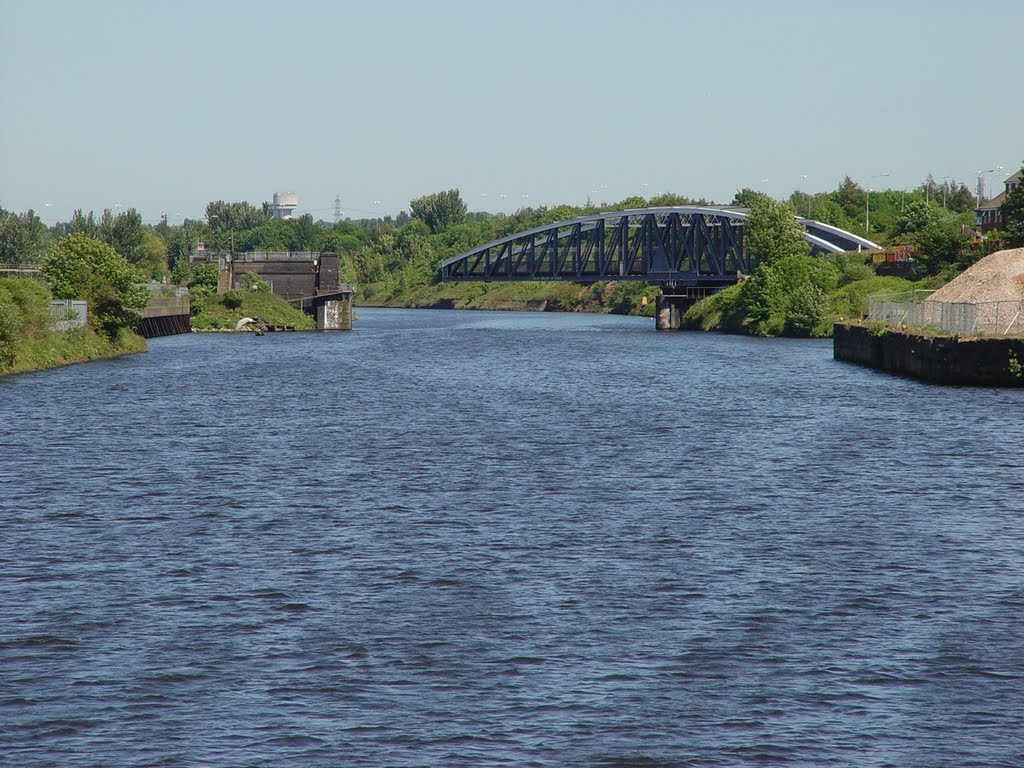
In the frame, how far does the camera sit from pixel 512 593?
26969 millimetres

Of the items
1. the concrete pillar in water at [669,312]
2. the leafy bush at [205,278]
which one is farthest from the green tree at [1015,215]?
the leafy bush at [205,278]

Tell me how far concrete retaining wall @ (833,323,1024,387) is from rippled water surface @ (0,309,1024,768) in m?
17.7

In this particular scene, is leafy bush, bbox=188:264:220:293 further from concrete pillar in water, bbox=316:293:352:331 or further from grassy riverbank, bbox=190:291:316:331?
concrete pillar in water, bbox=316:293:352:331

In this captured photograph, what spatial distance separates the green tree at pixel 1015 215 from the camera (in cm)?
12228

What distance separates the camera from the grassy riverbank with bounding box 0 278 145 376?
85312 mm

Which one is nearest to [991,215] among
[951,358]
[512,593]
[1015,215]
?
Answer: [1015,215]

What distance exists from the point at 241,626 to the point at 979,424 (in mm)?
41404

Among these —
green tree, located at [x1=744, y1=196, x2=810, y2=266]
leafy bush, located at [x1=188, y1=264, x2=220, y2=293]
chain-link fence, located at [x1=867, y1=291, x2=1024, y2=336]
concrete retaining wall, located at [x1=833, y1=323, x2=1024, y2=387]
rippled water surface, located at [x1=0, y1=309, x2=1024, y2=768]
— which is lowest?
rippled water surface, located at [x1=0, y1=309, x2=1024, y2=768]

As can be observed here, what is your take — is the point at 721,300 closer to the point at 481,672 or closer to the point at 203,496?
the point at 203,496

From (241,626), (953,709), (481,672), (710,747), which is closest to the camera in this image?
(710,747)

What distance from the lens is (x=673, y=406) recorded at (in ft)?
228

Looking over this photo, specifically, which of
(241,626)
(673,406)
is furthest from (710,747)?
(673,406)

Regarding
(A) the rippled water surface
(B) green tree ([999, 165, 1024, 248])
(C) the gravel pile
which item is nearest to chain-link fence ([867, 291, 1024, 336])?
(C) the gravel pile

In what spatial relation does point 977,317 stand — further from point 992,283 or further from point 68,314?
point 68,314
